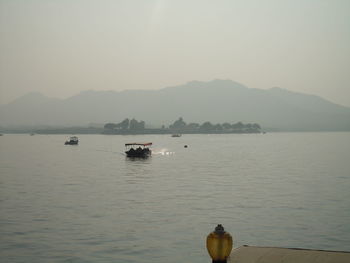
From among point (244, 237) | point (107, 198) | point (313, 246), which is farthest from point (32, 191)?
point (313, 246)

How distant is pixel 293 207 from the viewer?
39.2 metres

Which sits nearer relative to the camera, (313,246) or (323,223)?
(313,246)

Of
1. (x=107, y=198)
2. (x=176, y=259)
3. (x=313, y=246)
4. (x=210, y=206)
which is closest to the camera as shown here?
(x=176, y=259)

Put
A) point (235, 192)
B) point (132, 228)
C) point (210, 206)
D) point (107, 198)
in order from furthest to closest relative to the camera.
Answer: point (235, 192) → point (107, 198) → point (210, 206) → point (132, 228)

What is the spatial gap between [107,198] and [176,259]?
76.7 ft

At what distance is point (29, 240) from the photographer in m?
27.1

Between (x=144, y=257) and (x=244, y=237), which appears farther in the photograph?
(x=244, y=237)

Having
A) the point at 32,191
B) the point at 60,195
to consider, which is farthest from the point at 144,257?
the point at 32,191

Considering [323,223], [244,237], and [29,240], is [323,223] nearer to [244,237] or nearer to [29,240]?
[244,237]

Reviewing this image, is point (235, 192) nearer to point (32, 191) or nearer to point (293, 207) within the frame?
point (293, 207)

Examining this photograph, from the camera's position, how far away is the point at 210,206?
3944 centimetres

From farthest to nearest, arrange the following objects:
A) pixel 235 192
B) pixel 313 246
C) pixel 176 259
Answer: pixel 235 192 < pixel 313 246 < pixel 176 259

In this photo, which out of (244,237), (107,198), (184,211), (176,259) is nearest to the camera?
(176,259)

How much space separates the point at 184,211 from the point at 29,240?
13.1m
